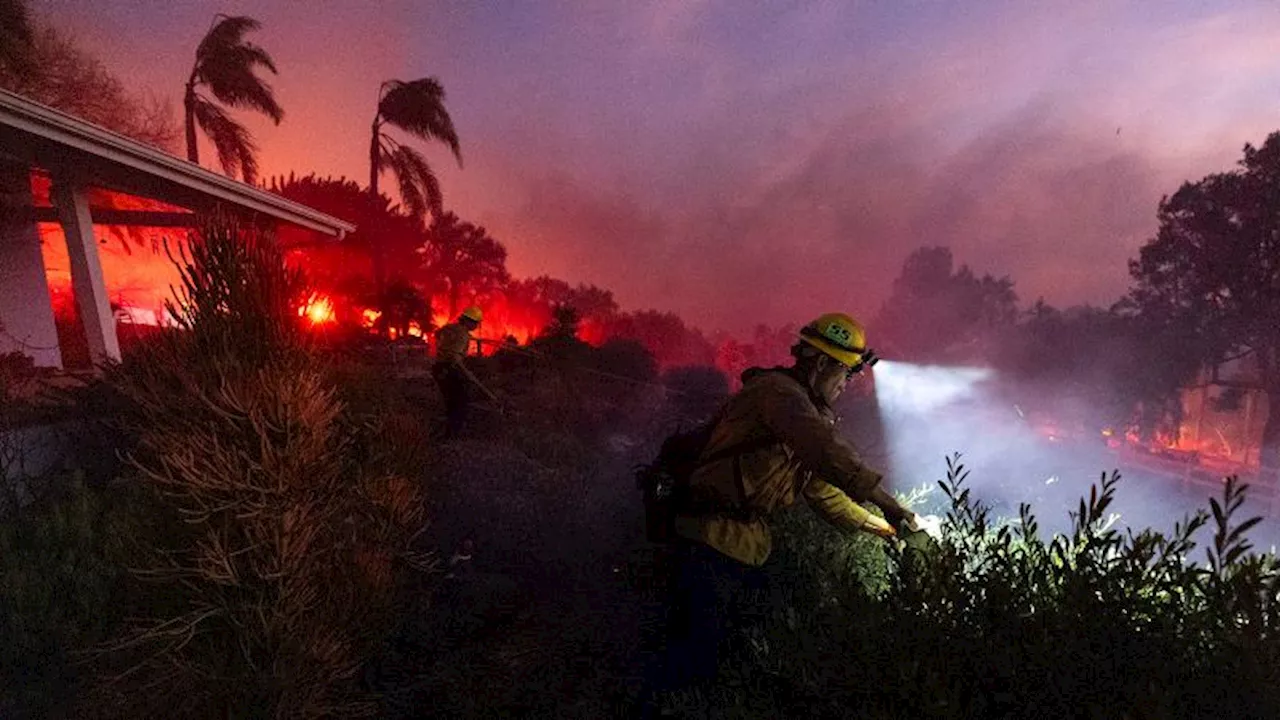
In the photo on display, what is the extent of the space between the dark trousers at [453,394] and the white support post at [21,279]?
628cm

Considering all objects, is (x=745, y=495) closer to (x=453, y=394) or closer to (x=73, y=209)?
(x=453, y=394)

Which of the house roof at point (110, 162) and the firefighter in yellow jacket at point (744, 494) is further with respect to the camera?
the house roof at point (110, 162)

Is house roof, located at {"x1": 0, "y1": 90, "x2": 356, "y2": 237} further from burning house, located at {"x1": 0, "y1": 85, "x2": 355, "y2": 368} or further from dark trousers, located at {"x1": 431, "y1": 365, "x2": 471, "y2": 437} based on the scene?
dark trousers, located at {"x1": 431, "y1": 365, "x2": 471, "y2": 437}

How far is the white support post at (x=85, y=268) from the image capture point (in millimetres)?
7875

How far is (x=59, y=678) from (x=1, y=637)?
47 centimetres

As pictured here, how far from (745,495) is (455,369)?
7.04m

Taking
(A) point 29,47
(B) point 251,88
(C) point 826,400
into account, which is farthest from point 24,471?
(B) point 251,88

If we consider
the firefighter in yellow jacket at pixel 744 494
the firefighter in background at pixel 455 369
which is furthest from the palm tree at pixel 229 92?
the firefighter in yellow jacket at pixel 744 494

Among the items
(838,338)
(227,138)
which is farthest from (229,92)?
(838,338)

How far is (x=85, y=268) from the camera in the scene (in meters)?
8.05

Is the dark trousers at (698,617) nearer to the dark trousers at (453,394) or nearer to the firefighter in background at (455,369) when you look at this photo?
the firefighter in background at (455,369)

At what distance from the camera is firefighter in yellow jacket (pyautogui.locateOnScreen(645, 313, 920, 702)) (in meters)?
2.88

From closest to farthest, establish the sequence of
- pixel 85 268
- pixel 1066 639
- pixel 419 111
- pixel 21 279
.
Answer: pixel 1066 639 → pixel 85 268 → pixel 21 279 → pixel 419 111

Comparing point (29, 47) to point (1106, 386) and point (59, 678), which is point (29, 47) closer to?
point (59, 678)
